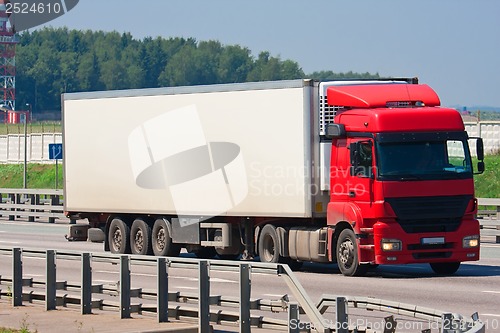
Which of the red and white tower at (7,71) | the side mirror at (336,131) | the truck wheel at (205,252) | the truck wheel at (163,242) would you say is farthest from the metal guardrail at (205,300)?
the red and white tower at (7,71)

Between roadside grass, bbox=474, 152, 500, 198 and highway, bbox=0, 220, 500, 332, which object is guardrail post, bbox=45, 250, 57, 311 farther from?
roadside grass, bbox=474, 152, 500, 198

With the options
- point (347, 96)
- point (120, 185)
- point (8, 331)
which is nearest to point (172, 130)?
point (120, 185)

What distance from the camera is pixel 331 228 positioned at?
2406 cm

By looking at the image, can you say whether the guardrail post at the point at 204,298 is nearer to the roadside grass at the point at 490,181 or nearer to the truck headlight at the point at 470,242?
the truck headlight at the point at 470,242

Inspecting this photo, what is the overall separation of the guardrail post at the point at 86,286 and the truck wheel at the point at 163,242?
9574 millimetres

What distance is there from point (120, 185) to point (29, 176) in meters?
54.9

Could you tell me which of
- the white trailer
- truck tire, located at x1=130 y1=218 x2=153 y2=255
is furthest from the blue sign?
truck tire, located at x1=130 y1=218 x2=153 y2=255

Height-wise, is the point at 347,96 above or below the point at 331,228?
above

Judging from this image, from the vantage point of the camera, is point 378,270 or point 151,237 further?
point 151,237

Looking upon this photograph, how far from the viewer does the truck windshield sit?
75.9 feet

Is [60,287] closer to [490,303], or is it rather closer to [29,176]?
[490,303]

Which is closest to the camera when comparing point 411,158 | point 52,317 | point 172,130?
point 52,317

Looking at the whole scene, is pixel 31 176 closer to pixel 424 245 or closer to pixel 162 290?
pixel 424 245

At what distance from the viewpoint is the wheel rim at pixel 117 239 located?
96.4 feet
